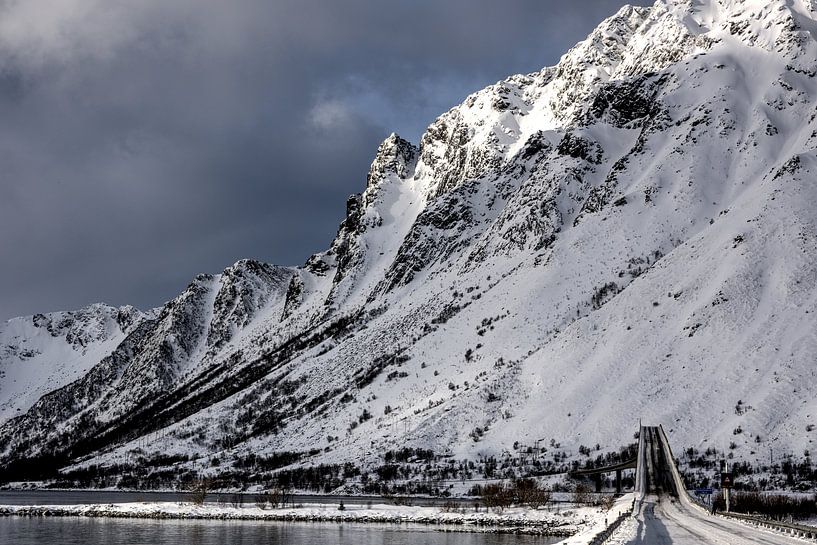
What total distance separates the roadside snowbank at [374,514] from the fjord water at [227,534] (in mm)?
3744

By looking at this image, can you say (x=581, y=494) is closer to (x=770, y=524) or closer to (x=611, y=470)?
(x=611, y=470)

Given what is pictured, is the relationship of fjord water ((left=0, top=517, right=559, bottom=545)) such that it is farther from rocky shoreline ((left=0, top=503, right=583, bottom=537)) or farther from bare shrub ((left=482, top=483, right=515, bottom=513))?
bare shrub ((left=482, top=483, right=515, bottom=513))

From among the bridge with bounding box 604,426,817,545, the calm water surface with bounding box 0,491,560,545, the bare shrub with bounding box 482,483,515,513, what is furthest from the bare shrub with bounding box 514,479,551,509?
the calm water surface with bounding box 0,491,560,545

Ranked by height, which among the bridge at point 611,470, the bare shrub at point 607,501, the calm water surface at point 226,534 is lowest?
the calm water surface at point 226,534

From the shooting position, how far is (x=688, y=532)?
4850 cm

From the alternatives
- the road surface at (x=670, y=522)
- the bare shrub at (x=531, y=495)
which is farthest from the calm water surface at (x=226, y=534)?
the bare shrub at (x=531, y=495)

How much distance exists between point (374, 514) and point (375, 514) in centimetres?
14

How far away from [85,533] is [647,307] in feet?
344

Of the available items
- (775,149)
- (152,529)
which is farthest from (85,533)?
(775,149)

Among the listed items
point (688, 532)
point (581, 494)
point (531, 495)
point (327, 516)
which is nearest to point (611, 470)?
point (581, 494)

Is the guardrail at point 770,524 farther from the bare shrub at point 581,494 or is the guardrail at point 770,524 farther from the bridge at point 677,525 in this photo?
the bare shrub at point 581,494

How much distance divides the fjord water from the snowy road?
14760 millimetres

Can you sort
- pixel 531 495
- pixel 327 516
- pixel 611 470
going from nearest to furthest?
1. pixel 327 516
2. pixel 531 495
3. pixel 611 470

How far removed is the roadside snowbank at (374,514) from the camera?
8744 centimetres
